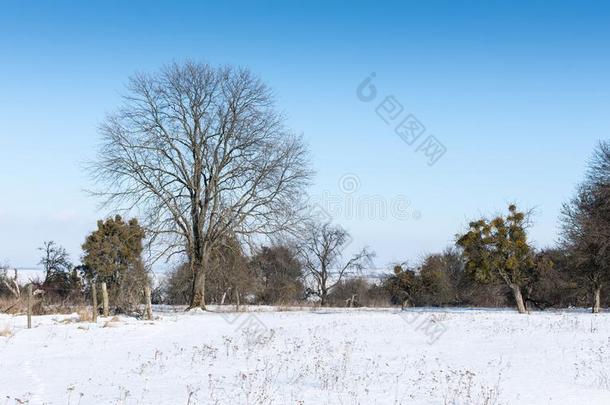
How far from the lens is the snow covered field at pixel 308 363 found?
9695 millimetres

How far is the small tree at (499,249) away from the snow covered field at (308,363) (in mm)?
7921

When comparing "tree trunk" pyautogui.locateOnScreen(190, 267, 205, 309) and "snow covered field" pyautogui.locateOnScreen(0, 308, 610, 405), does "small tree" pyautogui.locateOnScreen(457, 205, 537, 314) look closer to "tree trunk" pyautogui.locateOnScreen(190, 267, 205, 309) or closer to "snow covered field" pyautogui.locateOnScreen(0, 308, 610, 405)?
"snow covered field" pyautogui.locateOnScreen(0, 308, 610, 405)

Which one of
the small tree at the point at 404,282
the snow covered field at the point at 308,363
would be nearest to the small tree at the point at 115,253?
the snow covered field at the point at 308,363

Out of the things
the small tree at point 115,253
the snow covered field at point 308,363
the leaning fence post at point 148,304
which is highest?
the small tree at point 115,253

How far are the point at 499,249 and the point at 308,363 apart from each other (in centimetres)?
2011

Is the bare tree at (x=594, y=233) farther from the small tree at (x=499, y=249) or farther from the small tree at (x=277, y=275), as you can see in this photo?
the small tree at (x=277, y=275)

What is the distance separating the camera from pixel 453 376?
38.2 ft

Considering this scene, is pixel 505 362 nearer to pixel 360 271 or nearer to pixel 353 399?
pixel 353 399

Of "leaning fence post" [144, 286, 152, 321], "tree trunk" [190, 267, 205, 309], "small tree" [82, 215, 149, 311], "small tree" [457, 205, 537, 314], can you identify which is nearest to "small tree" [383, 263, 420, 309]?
"small tree" [457, 205, 537, 314]

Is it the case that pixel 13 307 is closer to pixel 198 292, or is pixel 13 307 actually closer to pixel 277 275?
pixel 198 292

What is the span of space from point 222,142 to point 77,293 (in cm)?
1303

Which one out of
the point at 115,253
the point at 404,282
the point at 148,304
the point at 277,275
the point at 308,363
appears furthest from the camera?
the point at 277,275

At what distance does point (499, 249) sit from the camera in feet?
100

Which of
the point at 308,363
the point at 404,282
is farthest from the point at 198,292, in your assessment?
the point at 404,282
